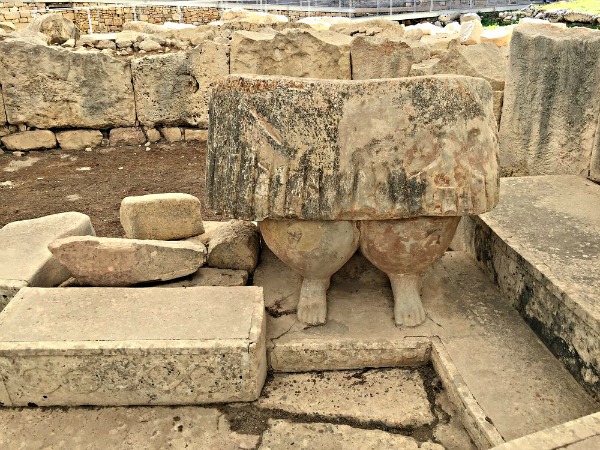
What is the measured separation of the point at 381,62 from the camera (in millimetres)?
5762

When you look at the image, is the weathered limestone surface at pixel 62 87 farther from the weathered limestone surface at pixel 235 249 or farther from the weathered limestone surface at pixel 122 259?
the weathered limestone surface at pixel 122 259

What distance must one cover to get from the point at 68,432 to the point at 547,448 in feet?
5.49

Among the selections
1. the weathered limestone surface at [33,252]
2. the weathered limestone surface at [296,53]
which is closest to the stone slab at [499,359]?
the weathered limestone surface at [33,252]

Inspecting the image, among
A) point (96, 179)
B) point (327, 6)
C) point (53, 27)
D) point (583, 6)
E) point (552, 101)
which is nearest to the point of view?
point (552, 101)

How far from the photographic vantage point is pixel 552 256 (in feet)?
8.11

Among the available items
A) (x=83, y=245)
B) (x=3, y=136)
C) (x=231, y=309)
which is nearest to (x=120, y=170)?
(x=3, y=136)

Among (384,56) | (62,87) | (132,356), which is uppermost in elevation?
(384,56)

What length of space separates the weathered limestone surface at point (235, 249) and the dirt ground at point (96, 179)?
4.93 ft

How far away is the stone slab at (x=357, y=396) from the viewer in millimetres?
2148

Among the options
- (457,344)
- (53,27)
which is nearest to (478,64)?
(457,344)

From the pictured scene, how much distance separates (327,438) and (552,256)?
4.21 feet

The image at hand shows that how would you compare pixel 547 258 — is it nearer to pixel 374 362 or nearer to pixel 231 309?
pixel 374 362

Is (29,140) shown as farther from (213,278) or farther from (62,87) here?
(213,278)

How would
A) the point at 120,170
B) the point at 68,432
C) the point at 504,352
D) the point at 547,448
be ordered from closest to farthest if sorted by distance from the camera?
the point at 547,448 < the point at 68,432 < the point at 504,352 < the point at 120,170
